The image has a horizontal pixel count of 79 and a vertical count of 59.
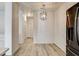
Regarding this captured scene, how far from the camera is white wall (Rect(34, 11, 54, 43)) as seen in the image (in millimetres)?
9773

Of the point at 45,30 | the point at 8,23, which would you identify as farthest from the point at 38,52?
the point at 45,30

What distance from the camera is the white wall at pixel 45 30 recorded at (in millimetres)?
9773

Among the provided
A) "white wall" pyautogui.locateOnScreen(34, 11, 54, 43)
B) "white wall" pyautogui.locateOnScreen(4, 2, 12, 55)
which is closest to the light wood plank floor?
"white wall" pyautogui.locateOnScreen(4, 2, 12, 55)

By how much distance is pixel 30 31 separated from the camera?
15.1 metres

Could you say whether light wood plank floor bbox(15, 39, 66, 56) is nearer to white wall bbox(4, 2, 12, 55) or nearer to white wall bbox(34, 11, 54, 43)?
white wall bbox(4, 2, 12, 55)

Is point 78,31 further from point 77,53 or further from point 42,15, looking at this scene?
point 42,15

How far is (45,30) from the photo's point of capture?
385 inches

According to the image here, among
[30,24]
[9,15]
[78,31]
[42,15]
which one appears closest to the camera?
[78,31]

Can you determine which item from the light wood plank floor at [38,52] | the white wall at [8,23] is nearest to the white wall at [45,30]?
the light wood plank floor at [38,52]

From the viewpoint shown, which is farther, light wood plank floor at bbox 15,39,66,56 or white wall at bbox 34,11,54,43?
white wall at bbox 34,11,54,43

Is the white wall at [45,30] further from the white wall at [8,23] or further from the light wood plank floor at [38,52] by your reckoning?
the white wall at [8,23]

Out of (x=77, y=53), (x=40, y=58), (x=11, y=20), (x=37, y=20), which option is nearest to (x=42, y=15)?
(x=37, y=20)

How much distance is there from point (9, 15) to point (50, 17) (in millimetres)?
5159

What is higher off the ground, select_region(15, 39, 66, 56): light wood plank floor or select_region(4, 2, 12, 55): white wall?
select_region(4, 2, 12, 55): white wall
